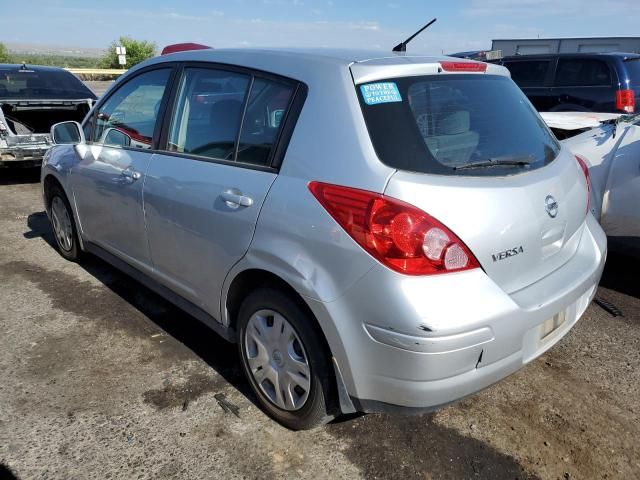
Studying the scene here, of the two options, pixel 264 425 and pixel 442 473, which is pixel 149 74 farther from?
pixel 442 473

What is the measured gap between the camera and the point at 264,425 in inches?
104

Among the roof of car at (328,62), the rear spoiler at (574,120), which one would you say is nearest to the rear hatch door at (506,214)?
the roof of car at (328,62)

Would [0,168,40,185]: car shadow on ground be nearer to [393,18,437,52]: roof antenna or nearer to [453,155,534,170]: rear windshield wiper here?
[393,18,437,52]: roof antenna

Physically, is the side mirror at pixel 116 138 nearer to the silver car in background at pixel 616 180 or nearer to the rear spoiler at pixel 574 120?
the silver car in background at pixel 616 180

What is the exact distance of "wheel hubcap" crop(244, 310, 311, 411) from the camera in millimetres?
2418

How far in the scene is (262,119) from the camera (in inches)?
102

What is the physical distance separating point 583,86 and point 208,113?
317 inches

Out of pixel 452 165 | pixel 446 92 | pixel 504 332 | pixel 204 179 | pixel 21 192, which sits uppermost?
pixel 446 92

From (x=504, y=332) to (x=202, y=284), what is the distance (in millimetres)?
1574

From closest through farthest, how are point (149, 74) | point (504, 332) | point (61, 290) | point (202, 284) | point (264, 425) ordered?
point (504, 332)
point (264, 425)
point (202, 284)
point (149, 74)
point (61, 290)

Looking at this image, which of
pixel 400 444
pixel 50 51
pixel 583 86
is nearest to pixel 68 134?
pixel 400 444

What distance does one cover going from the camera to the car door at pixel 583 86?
8.68m

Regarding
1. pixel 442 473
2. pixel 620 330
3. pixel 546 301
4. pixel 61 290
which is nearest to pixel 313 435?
pixel 442 473

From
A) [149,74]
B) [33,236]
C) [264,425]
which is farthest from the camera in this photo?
[33,236]
